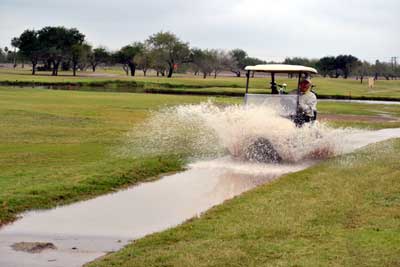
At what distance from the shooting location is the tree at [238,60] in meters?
146

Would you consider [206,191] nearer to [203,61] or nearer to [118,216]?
[118,216]

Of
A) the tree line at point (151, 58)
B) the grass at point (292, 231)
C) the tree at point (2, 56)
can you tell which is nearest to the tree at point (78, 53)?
the tree line at point (151, 58)

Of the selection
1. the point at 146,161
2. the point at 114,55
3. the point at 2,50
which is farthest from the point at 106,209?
the point at 2,50

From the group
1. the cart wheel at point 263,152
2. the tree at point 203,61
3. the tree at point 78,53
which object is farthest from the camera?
the tree at point 203,61

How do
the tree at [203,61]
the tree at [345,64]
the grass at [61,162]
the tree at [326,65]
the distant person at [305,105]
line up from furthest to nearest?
the tree at [326,65], the tree at [345,64], the tree at [203,61], the distant person at [305,105], the grass at [61,162]

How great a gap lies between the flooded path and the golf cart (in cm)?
86

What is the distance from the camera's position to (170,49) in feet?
423

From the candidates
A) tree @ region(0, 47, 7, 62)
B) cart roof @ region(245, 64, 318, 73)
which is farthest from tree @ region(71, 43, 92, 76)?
cart roof @ region(245, 64, 318, 73)

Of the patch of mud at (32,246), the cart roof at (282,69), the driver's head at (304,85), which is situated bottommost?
the patch of mud at (32,246)

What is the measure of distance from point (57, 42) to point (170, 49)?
879 inches

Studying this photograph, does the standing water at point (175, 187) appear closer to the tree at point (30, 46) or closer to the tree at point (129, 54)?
the tree at point (30, 46)

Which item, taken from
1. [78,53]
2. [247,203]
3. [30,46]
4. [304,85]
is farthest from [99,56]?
[247,203]

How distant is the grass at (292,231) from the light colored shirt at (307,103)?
444 centimetres

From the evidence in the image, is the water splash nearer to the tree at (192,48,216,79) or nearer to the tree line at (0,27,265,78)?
the tree line at (0,27,265,78)
